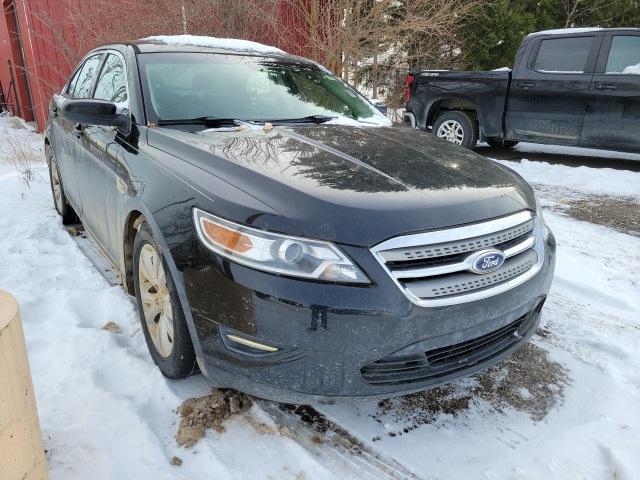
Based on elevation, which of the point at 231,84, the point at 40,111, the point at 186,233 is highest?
the point at 231,84

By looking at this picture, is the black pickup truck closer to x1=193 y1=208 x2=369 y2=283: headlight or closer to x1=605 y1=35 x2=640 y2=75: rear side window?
x1=605 y1=35 x2=640 y2=75: rear side window

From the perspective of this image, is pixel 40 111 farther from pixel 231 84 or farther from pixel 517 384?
pixel 517 384

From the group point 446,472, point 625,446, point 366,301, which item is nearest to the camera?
point 366,301

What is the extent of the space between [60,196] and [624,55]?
23.7ft

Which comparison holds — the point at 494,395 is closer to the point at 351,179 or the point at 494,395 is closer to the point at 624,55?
the point at 351,179

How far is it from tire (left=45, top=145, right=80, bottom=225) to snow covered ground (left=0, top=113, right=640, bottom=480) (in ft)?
4.63

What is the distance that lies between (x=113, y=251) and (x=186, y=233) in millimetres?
1227

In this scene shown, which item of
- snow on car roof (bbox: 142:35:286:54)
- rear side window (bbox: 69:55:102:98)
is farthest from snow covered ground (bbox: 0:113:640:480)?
snow on car roof (bbox: 142:35:286:54)

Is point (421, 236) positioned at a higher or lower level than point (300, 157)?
lower

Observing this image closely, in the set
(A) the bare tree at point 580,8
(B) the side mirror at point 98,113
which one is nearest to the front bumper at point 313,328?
(B) the side mirror at point 98,113

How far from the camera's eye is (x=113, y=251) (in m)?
3.00

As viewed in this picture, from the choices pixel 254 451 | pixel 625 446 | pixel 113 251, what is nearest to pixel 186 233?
pixel 254 451

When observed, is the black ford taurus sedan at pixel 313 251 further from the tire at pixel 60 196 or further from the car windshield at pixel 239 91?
the tire at pixel 60 196

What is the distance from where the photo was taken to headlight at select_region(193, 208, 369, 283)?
1.77 m
